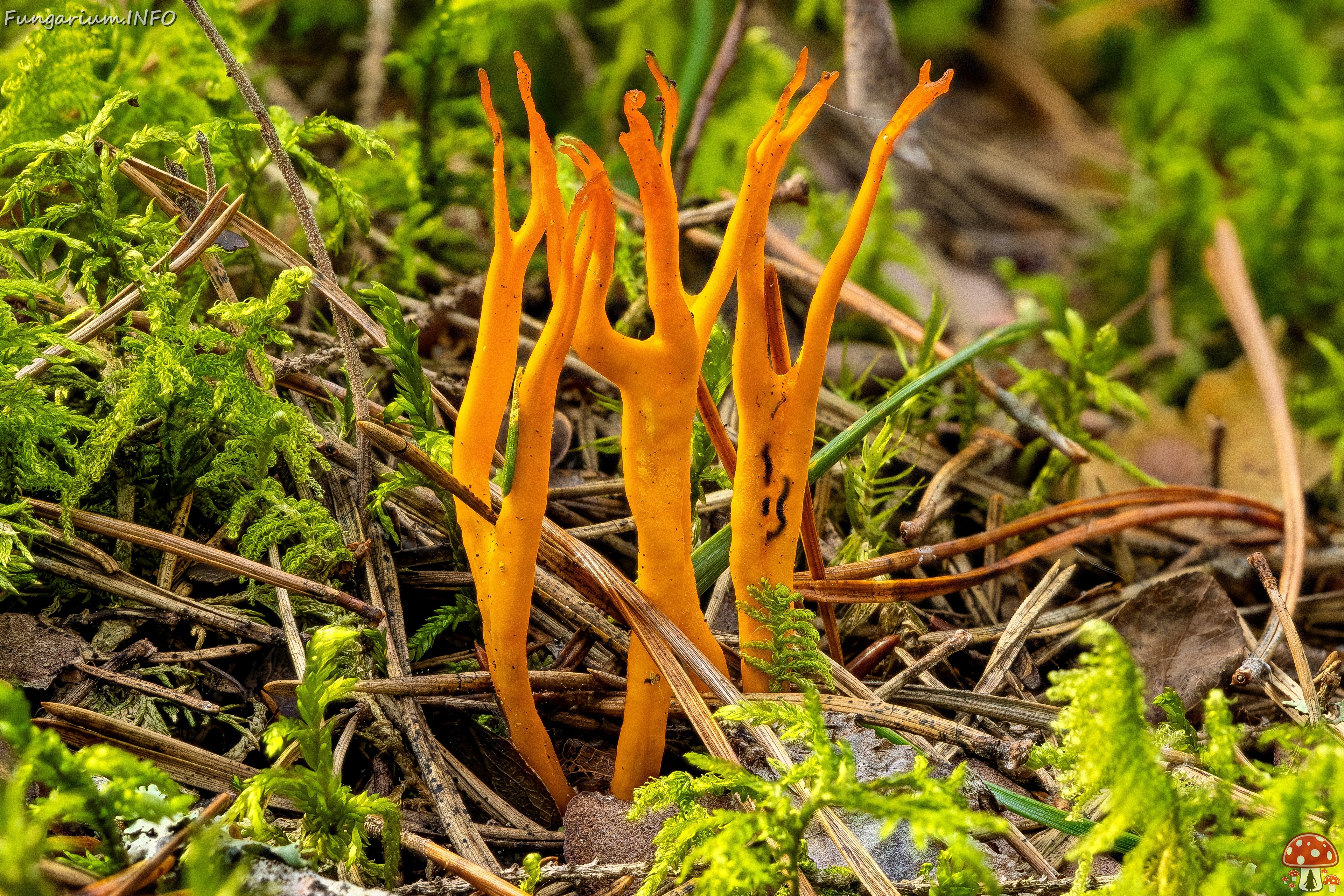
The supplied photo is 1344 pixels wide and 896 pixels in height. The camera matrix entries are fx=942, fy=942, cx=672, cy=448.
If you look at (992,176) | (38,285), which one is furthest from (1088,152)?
(38,285)

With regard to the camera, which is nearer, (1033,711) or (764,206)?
(764,206)

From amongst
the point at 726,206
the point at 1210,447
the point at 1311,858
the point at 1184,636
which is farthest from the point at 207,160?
the point at 1210,447

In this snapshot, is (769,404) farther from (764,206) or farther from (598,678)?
(598,678)

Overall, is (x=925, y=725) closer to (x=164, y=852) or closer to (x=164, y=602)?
(x=164, y=852)

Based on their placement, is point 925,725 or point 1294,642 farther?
point 1294,642

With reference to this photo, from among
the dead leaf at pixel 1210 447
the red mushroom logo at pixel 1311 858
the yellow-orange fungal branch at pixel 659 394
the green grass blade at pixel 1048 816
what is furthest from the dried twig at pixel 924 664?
the dead leaf at pixel 1210 447
